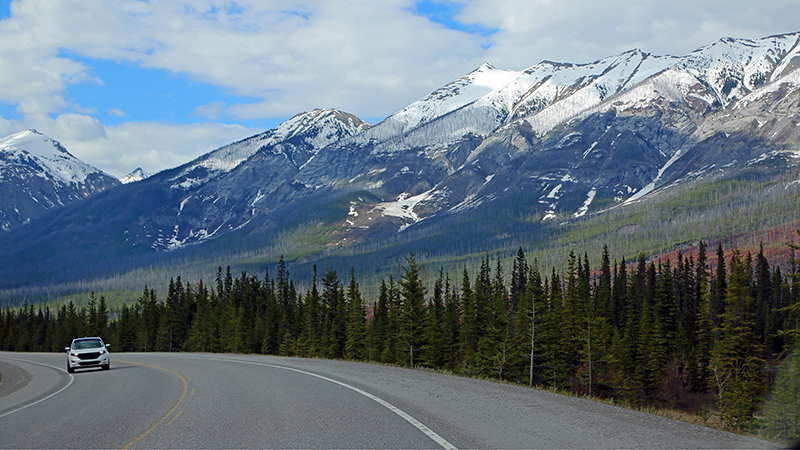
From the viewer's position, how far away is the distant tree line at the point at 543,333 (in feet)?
159

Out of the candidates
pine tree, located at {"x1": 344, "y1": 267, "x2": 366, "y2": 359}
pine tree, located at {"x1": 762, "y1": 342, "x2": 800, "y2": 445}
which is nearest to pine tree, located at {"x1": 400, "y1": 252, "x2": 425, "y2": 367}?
pine tree, located at {"x1": 344, "y1": 267, "x2": 366, "y2": 359}

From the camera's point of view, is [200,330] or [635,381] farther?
[200,330]

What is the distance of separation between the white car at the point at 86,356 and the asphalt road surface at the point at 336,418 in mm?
10476

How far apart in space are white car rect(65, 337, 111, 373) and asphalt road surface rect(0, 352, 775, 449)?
34.4ft

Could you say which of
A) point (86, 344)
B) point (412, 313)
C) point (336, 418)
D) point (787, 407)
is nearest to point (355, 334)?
point (412, 313)

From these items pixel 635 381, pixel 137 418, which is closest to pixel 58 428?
pixel 137 418

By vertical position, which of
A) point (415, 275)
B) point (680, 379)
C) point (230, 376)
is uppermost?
point (415, 275)

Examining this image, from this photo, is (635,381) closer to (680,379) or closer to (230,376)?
(680,379)

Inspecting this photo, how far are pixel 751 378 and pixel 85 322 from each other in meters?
109

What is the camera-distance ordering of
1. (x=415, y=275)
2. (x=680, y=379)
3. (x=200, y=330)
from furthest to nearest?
(x=200, y=330), (x=680, y=379), (x=415, y=275)

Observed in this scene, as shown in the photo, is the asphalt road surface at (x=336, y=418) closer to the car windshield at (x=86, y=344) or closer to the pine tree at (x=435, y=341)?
the car windshield at (x=86, y=344)

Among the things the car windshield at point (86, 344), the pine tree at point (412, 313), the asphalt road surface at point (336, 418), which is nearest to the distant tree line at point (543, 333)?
the pine tree at point (412, 313)

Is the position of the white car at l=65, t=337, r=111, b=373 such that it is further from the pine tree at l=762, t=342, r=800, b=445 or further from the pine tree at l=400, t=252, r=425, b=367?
the pine tree at l=762, t=342, r=800, b=445

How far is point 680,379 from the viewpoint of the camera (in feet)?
213
